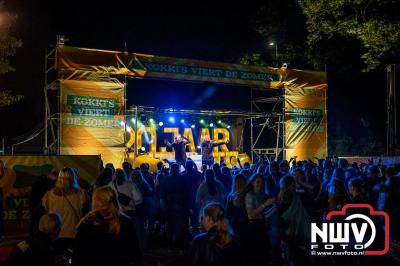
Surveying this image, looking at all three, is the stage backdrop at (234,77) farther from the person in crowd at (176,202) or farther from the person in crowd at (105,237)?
the person in crowd at (105,237)

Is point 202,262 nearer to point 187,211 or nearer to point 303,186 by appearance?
point 303,186

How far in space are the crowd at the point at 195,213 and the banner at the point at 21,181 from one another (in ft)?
2.27

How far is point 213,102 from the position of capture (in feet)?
80.5

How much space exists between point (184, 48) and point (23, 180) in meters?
25.9

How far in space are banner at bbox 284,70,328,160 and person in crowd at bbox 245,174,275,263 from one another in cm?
1273

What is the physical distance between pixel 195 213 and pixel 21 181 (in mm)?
3438

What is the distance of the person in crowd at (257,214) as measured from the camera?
250 inches

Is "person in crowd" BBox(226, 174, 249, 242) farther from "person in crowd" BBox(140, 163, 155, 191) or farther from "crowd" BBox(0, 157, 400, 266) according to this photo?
"person in crowd" BBox(140, 163, 155, 191)

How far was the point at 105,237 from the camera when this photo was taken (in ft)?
13.4

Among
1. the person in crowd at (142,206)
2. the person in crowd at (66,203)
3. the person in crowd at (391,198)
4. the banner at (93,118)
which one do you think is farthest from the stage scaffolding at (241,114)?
the person in crowd at (391,198)

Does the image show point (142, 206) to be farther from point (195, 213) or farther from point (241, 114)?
point (241, 114)

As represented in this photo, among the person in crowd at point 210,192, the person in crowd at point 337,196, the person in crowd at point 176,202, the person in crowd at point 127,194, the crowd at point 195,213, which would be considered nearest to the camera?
the crowd at point 195,213

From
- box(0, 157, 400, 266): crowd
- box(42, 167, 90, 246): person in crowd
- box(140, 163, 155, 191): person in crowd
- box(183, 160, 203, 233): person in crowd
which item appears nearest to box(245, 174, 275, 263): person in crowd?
box(0, 157, 400, 266): crowd

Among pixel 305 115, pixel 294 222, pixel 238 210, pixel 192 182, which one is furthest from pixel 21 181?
pixel 305 115
